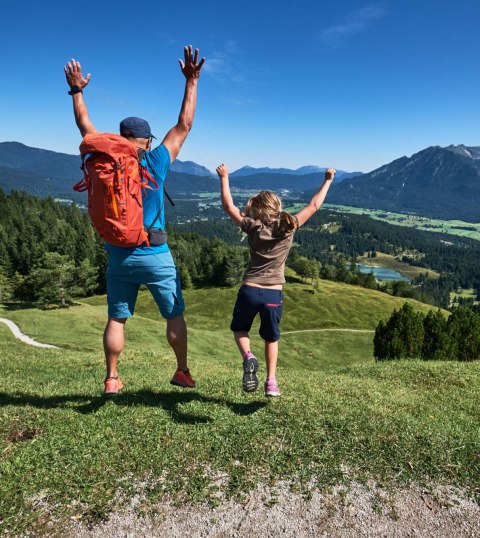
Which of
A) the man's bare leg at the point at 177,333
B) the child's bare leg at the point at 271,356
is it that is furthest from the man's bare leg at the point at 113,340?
the child's bare leg at the point at 271,356

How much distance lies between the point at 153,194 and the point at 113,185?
0.82 m

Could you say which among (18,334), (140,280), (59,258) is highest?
(140,280)

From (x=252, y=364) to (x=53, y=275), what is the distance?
79574 millimetres

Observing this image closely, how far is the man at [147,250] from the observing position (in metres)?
6.46

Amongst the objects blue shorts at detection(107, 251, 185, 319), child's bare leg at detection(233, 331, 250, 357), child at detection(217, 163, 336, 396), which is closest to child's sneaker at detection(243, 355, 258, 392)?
child at detection(217, 163, 336, 396)

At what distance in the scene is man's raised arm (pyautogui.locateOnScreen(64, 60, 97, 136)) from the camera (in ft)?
22.5

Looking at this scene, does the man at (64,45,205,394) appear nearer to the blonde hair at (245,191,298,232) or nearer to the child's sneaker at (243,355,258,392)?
the child's sneaker at (243,355,258,392)

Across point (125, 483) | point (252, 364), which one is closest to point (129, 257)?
point (252, 364)

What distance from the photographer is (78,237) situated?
5089 inches

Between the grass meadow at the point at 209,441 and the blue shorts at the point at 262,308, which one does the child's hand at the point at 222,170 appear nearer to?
the blue shorts at the point at 262,308

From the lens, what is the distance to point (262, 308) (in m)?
6.90

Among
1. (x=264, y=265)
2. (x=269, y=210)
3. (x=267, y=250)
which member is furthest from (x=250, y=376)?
(x=269, y=210)

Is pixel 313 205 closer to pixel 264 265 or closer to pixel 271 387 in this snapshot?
pixel 264 265

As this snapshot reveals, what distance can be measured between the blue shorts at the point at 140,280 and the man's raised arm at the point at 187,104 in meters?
1.95
